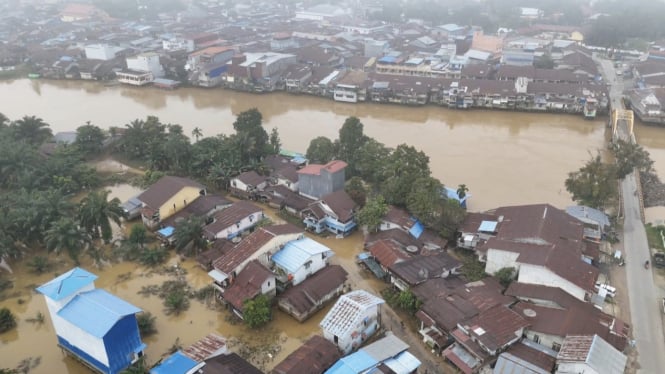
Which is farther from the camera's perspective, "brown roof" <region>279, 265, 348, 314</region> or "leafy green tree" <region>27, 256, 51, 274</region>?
"leafy green tree" <region>27, 256, 51, 274</region>

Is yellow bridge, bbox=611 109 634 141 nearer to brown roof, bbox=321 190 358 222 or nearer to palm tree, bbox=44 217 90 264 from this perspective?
brown roof, bbox=321 190 358 222

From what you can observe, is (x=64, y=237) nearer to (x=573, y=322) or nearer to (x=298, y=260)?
→ (x=298, y=260)

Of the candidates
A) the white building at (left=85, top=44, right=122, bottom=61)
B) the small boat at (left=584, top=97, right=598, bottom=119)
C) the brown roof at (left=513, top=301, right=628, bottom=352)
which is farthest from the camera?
the white building at (left=85, top=44, right=122, bottom=61)

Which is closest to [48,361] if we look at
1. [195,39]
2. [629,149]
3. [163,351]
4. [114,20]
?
[163,351]

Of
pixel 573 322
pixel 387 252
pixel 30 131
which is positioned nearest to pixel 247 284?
pixel 387 252

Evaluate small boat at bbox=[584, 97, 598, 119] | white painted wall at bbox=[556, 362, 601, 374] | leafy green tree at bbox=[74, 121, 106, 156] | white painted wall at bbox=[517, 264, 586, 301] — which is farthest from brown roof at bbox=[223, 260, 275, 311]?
small boat at bbox=[584, 97, 598, 119]

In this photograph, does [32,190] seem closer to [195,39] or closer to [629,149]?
[629,149]
